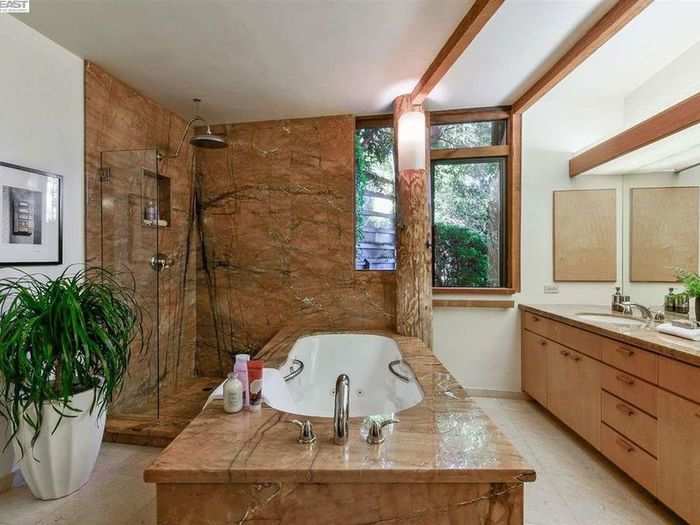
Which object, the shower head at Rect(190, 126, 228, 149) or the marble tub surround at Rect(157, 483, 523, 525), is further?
the shower head at Rect(190, 126, 228, 149)

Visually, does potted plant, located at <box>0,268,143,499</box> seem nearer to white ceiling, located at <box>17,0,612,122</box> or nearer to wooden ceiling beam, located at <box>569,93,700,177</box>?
white ceiling, located at <box>17,0,612,122</box>

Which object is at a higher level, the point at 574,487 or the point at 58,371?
the point at 58,371

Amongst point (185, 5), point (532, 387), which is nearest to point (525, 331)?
point (532, 387)

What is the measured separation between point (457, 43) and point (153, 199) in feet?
8.07

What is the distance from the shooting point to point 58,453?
1.65 metres

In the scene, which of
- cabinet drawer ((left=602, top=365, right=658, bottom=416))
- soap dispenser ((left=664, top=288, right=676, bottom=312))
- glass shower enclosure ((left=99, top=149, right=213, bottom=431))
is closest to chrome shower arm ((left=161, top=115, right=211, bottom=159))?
glass shower enclosure ((left=99, top=149, right=213, bottom=431))

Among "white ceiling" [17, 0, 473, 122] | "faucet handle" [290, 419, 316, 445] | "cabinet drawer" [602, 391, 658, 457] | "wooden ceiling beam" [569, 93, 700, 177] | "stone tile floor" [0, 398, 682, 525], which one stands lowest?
"stone tile floor" [0, 398, 682, 525]

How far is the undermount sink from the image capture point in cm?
219

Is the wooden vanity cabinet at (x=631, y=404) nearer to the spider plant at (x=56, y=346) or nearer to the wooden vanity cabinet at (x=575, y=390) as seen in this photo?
the wooden vanity cabinet at (x=575, y=390)

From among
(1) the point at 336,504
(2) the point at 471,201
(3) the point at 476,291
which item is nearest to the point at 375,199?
(2) the point at 471,201

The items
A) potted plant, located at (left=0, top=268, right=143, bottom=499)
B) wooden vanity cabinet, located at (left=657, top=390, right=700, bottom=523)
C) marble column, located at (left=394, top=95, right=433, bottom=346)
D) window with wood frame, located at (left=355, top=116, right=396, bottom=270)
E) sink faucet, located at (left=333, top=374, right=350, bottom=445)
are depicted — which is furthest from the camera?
window with wood frame, located at (left=355, top=116, right=396, bottom=270)

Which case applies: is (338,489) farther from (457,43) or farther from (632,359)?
(457,43)

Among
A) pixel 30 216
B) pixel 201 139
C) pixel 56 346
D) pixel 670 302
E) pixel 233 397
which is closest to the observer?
pixel 233 397

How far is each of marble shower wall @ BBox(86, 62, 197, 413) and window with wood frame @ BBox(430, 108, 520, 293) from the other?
2.29 metres
